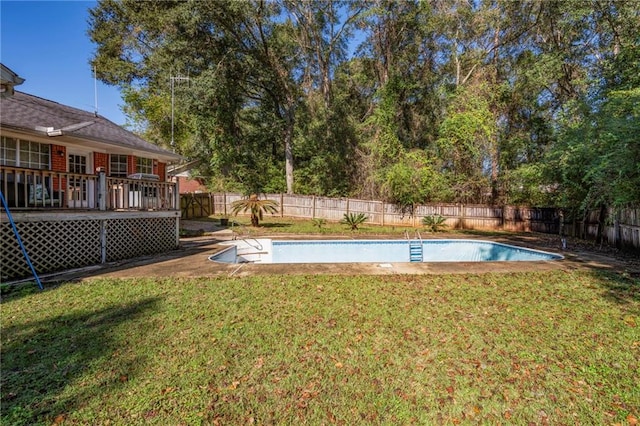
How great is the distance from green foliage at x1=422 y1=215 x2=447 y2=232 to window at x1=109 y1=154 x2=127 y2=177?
14.6 meters

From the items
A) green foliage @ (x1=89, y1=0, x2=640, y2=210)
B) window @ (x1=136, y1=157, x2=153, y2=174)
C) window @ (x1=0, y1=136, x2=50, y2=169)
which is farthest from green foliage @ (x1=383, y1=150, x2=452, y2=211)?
window @ (x1=0, y1=136, x2=50, y2=169)

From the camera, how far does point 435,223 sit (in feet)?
54.5

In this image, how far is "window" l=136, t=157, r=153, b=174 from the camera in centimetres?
1302

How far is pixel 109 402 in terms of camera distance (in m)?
2.87

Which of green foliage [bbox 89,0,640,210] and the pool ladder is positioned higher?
green foliage [bbox 89,0,640,210]

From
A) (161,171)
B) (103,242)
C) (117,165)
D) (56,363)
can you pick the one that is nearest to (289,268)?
(56,363)

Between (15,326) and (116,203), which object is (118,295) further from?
(116,203)

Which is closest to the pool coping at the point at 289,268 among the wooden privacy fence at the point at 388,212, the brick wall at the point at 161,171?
the brick wall at the point at 161,171

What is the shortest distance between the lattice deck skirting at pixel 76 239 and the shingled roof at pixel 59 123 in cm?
294

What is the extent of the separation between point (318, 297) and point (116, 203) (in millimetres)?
6764

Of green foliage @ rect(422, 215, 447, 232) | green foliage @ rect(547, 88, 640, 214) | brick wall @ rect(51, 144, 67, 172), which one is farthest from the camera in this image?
green foliage @ rect(422, 215, 447, 232)

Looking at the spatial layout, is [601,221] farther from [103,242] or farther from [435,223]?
[103,242]

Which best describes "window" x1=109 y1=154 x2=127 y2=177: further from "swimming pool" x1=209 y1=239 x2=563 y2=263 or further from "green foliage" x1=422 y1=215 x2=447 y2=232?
"green foliage" x1=422 y1=215 x2=447 y2=232

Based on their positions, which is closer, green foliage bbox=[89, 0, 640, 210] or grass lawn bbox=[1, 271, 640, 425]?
grass lawn bbox=[1, 271, 640, 425]
